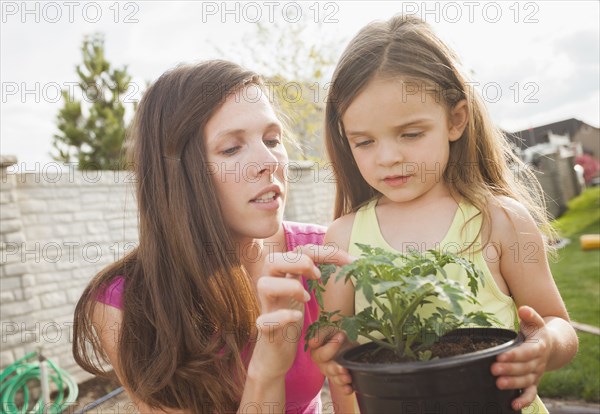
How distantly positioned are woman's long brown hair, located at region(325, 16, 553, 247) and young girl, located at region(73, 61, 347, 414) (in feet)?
0.83

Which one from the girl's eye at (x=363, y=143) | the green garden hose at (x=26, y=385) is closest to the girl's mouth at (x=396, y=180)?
the girl's eye at (x=363, y=143)

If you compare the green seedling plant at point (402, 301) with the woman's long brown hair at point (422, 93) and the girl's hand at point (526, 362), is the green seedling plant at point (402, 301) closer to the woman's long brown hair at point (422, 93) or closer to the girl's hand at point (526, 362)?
the girl's hand at point (526, 362)

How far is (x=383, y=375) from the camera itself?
3.47 ft

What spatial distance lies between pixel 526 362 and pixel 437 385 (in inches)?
8.3

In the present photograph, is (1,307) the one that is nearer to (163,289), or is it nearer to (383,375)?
(163,289)

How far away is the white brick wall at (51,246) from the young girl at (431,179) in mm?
4646

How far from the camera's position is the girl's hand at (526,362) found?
1.09m

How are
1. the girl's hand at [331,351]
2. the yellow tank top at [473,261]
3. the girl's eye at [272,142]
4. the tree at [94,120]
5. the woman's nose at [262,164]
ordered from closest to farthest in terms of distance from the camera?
the girl's hand at [331,351]
the yellow tank top at [473,261]
the woman's nose at [262,164]
the girl's eye at [272,142]
the tree at [94,120]

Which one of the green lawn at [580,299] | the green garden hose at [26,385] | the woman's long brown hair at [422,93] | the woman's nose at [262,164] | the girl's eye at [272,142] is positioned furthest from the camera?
the green garden hose at [26,385]

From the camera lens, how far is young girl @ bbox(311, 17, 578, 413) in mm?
1466

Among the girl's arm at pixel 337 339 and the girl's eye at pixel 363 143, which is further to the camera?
the girl's eye at pixel 363 143

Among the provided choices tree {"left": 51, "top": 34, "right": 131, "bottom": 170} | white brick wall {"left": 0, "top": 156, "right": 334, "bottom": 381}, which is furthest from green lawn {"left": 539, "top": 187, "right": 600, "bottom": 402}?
tree {"left": 51, "top": 34, "right": 131, "bottom": 170}

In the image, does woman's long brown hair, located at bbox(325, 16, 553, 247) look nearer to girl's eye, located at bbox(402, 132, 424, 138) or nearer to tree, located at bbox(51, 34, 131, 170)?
girl's eye, located at bbox(402, 132, 424, 138)

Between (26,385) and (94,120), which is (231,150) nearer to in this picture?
(26,385)
